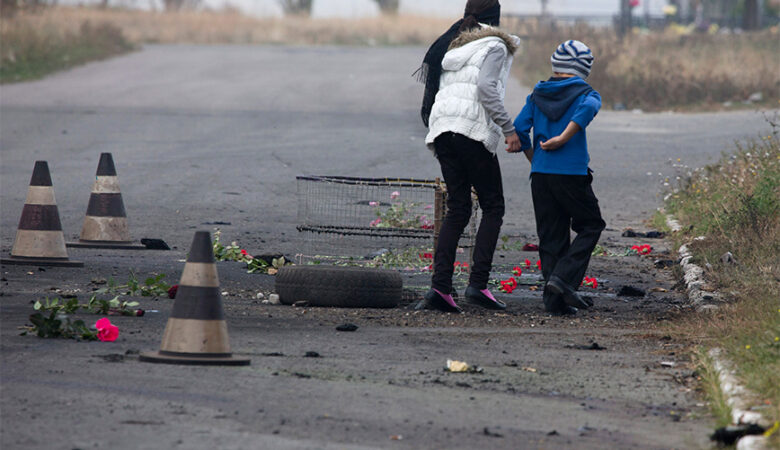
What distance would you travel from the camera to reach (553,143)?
26.0ft

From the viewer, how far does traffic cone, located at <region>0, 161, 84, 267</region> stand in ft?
31.4

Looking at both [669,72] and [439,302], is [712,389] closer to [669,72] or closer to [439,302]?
[439,302]

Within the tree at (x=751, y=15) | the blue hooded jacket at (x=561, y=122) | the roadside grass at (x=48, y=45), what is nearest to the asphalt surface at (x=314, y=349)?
the blue hooded jacket at (x=561, y=122)

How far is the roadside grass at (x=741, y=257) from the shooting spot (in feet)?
18.6

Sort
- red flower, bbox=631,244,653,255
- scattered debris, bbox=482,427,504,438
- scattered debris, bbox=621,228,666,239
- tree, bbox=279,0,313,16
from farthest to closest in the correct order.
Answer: tree, bbox=279,0,313,16, scattered debris, bbox=621,228,666,239, red flower, bbox=631,244,653,255, scattered debris, bbox=482,427,504,438

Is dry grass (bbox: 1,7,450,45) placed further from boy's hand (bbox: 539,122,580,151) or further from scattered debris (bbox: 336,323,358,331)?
scattered debris (bbox: 336,323,358,331)

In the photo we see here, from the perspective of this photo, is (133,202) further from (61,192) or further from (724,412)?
(724,412)

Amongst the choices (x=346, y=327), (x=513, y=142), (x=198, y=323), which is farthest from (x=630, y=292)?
(x=198, y=323)

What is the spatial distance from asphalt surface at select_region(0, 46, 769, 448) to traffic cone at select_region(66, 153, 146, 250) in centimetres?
25

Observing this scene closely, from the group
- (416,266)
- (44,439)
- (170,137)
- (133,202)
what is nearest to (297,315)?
(416,266)

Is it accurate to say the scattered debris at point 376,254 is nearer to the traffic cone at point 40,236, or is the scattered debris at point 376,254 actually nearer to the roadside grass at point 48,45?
the traffic cone at point 40,236

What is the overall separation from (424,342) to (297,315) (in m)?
1.19

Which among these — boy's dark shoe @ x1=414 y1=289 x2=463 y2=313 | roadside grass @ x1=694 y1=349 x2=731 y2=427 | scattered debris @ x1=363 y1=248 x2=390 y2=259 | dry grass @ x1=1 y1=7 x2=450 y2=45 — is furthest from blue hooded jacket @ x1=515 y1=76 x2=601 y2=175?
dry grass @ x1=1 y1=7 x2=450 y2=45

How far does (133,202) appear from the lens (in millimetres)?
14430
